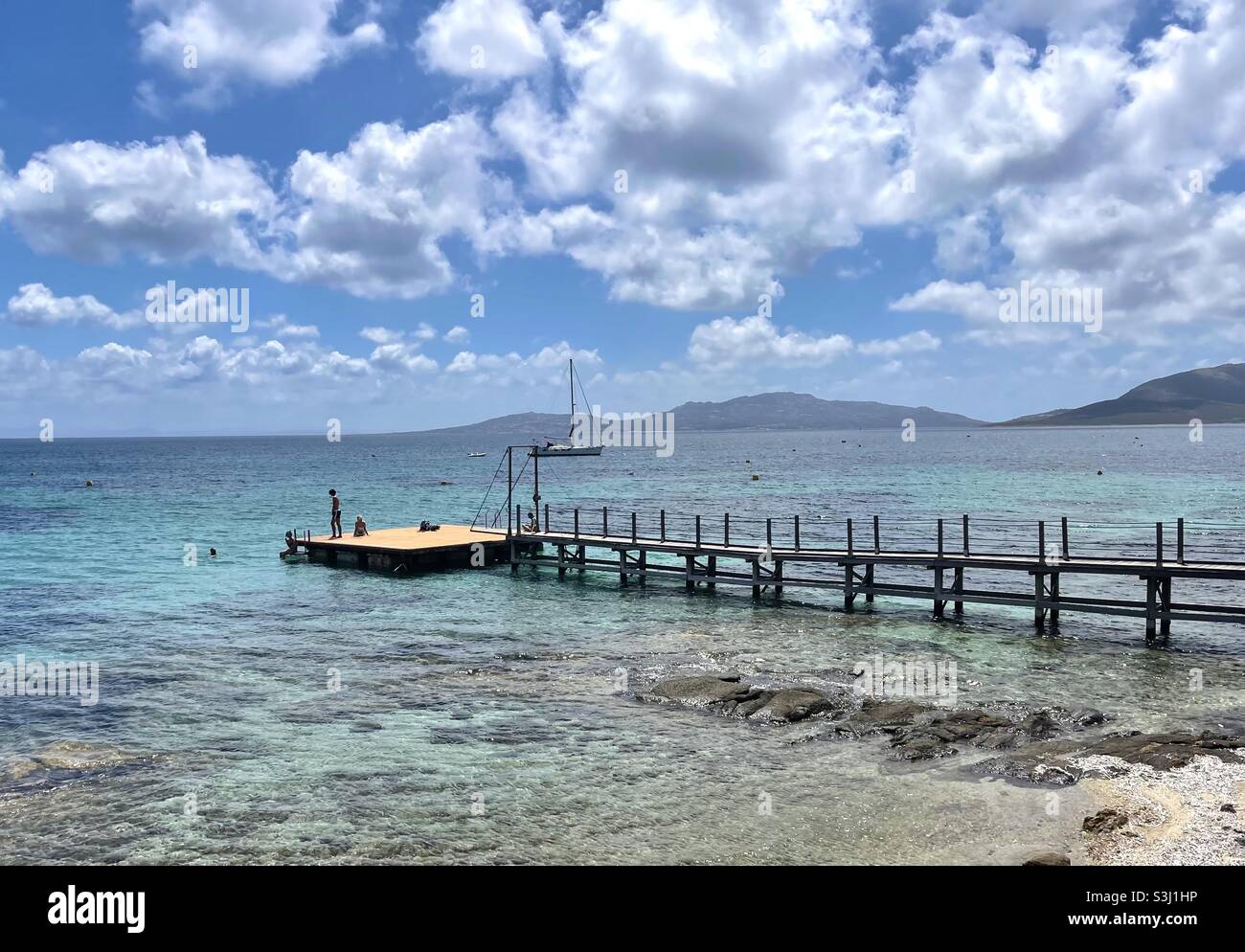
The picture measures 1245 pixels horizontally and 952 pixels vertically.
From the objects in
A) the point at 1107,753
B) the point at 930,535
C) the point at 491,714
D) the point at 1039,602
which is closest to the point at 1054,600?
the point at 1039,602

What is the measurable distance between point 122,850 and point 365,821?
3.35 meters

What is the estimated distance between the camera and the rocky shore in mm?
12016

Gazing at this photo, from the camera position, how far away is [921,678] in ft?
69.9

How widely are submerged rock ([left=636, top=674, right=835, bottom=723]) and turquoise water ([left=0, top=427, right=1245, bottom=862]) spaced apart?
644 mm

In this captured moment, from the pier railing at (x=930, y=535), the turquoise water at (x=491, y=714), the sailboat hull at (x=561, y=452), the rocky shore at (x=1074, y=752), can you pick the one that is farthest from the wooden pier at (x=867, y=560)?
the rocky shore at (x=1074, y=752)

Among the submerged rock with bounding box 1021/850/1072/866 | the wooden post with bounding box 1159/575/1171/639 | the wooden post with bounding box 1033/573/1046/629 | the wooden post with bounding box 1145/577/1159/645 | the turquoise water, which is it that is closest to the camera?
the submerged rock with bounding box 1021/850/1072/866

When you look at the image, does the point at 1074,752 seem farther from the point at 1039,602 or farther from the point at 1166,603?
the point at 1166,603

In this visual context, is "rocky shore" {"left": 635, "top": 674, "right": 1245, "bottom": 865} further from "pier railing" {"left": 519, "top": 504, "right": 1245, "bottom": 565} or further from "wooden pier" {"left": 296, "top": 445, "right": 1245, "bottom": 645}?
"pier railing" {"left": 519, "top": 504, "right": 1245, "bottom": 565}

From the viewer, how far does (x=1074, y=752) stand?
15.7 meters

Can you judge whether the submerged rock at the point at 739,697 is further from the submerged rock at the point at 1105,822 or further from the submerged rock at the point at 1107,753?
the submerged rock at the point at 1105,822

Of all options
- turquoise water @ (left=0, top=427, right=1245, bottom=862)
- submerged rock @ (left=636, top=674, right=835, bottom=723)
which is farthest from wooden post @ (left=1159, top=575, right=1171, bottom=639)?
submerged rock @ (left=636, top=674, right=835, bottom=723)

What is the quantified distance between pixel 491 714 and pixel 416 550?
20.7 meters

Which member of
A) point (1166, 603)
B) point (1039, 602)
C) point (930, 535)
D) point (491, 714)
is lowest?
point (491, 714)
